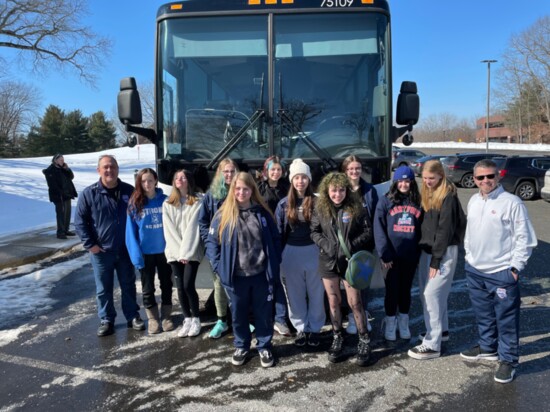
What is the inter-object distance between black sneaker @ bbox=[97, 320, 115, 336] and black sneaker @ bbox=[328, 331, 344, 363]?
2278 millimetres

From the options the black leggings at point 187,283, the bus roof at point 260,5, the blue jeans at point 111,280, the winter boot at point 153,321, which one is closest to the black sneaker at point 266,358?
the black leggings at point 187,283

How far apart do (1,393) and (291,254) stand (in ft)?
8.35

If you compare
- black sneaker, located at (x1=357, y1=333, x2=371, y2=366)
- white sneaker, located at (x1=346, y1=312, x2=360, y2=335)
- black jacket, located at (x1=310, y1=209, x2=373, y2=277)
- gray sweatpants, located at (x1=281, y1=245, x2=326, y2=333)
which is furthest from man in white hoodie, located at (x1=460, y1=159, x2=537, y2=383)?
gray sweatpants, located at (x1=281, y1=245, x2=326, y2=333)

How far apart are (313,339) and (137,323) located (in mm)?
1888

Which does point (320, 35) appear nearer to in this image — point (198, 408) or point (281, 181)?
point (281, 181)

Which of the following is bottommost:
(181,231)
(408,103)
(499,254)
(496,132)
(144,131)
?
(499,254)

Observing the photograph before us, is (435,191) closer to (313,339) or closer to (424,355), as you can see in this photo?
(424,355)

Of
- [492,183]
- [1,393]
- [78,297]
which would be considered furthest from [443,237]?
[78,297]

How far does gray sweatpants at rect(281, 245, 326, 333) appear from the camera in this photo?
3734mm

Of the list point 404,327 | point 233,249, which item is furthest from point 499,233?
point 233,249

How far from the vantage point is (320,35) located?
4.29 metres

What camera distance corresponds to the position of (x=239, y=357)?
11.9 feet

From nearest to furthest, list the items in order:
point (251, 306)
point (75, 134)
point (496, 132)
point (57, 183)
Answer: point (251, 306) < point (57, 183) < point (75, 134) < point (496, 132)

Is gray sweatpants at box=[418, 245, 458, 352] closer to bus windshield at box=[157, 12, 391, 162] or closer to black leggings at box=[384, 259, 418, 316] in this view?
black leggings at box=[384, 259, 418, 316]
